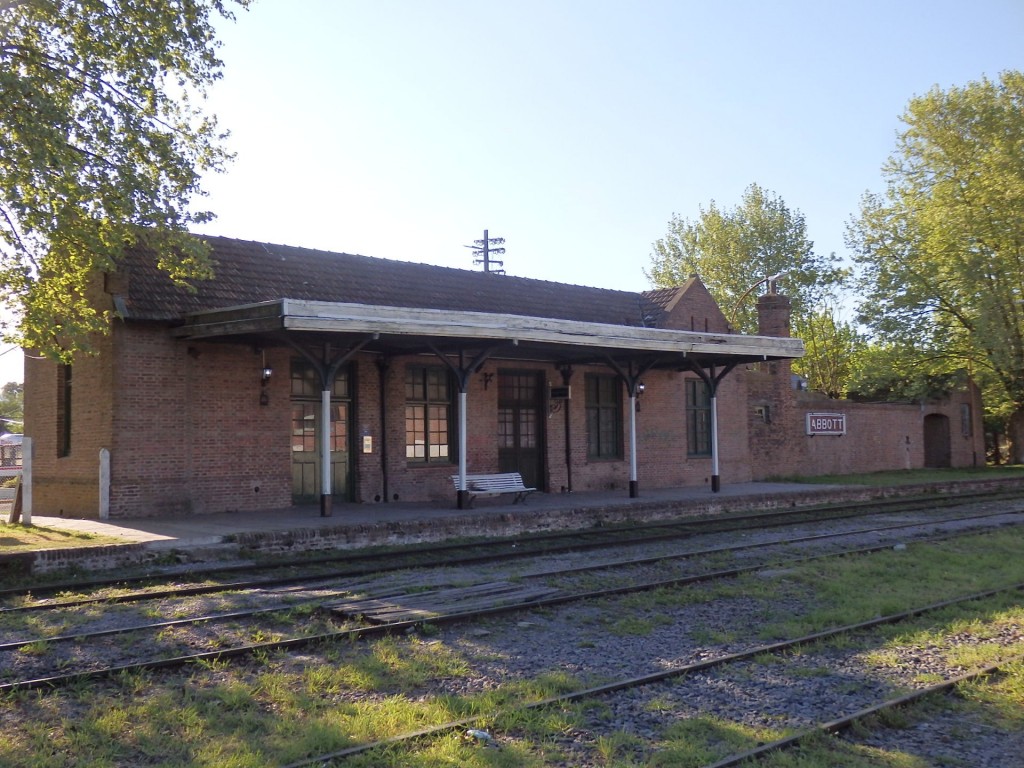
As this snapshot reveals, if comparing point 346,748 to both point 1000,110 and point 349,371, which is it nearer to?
point 349,371

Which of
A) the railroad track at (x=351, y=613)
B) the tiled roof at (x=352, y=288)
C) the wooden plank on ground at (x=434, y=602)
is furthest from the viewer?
the tiled roof at (x=352, y=288)

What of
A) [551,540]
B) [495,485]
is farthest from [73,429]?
[551,540]

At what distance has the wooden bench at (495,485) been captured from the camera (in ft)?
59.9

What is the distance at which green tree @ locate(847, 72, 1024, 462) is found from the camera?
3159 cm

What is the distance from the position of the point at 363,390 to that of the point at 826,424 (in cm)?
1777

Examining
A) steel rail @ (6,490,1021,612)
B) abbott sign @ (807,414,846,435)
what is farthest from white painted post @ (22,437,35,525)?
abbott sign @ (807,414,846,435)

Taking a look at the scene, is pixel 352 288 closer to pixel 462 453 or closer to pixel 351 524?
pixel 462 453

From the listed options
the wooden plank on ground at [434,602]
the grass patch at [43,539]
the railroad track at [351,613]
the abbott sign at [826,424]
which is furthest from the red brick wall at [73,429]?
the abbott sign at [826,424]

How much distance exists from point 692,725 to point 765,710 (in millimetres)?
651

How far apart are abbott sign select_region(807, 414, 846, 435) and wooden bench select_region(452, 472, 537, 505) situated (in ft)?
45.8

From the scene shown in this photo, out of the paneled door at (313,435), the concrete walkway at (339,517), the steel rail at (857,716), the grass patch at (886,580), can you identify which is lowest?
the steel rail at (857,716)

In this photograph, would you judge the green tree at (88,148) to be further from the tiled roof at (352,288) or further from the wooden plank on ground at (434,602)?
the wooden plank on ground at (434,602)

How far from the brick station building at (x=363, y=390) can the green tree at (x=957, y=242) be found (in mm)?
10905

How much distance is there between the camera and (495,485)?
18.7 meters
